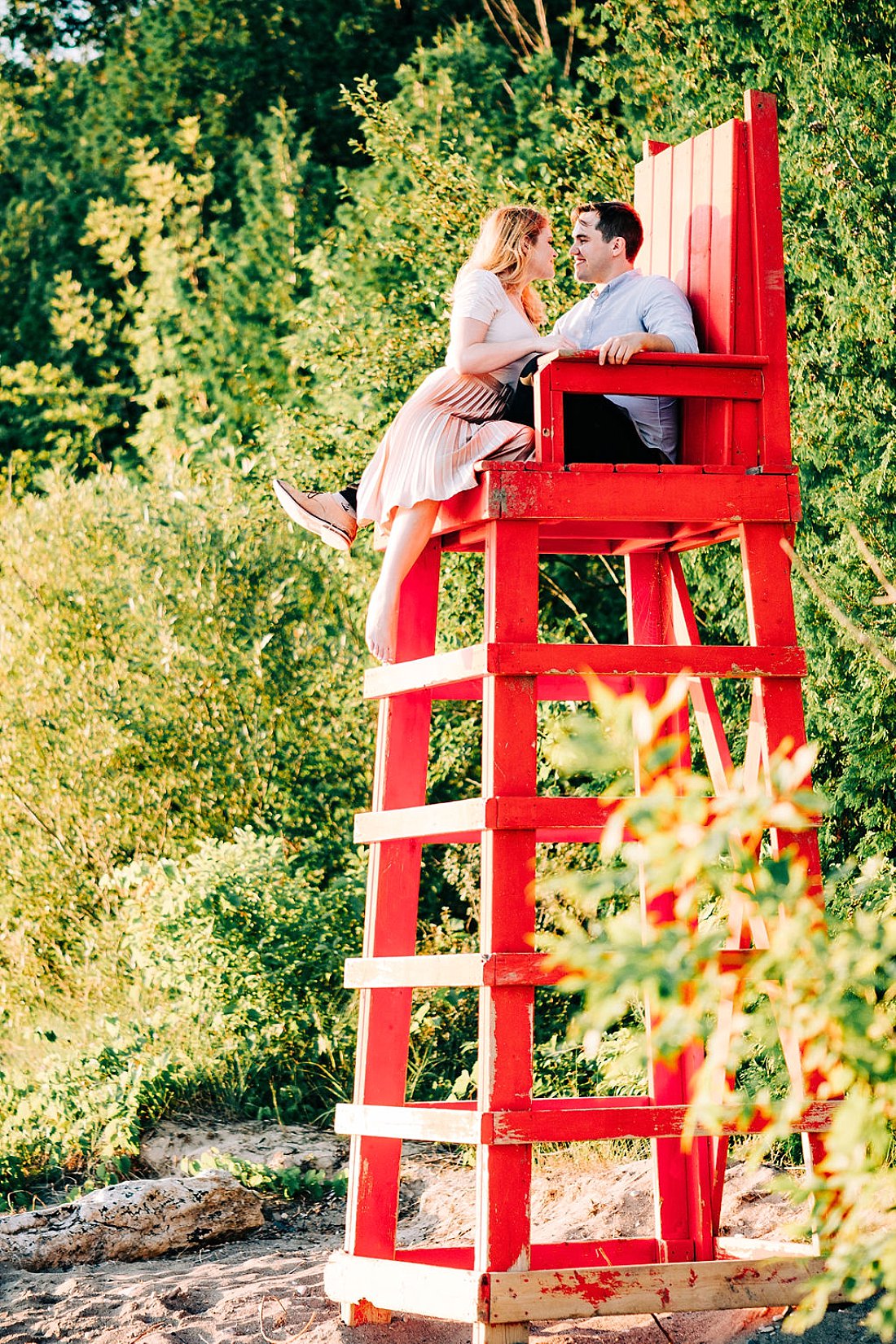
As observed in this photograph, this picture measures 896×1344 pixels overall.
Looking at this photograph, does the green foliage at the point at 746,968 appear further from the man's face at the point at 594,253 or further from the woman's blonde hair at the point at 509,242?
the man's face at the point at 594,253

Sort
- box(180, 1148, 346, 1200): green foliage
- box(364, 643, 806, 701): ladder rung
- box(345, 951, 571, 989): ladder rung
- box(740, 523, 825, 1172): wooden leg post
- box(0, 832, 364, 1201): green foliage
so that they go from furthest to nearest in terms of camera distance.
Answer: box(0, 832, 364, 1201): green foliage
box(180, 1148, 346, 1200): green foliage
box(740, 523, 825, 1172): wooden leg post
box(364, 643, 806, 701): ladder rung
box(345, 951, 571, 989): ladder rung

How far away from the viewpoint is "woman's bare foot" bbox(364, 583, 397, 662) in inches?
177

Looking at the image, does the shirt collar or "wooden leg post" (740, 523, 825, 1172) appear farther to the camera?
the shirt collar

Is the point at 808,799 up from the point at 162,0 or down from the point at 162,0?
down

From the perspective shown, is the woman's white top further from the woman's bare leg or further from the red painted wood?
the red painted wood

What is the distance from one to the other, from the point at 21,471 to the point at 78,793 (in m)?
5.09

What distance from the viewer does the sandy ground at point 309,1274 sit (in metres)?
4.60

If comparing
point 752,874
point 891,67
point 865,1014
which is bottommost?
point 865,1014

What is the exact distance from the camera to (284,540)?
992 centimetres

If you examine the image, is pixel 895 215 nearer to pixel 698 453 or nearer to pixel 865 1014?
pixel 698 453

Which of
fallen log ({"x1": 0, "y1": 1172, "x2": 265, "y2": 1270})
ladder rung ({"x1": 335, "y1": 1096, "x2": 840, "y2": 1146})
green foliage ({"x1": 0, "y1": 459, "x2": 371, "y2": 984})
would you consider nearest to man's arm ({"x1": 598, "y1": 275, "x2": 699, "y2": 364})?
ladder rung ({"x1": 335, "y1": 1096, "x2": 840, "y2": 1146})

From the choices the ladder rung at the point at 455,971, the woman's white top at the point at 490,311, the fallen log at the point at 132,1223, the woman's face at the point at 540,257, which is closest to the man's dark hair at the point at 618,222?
the woman's face at the point at 540,257

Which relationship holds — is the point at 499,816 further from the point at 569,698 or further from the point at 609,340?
the point at 609,340

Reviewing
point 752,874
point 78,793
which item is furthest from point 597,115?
point 752,874
